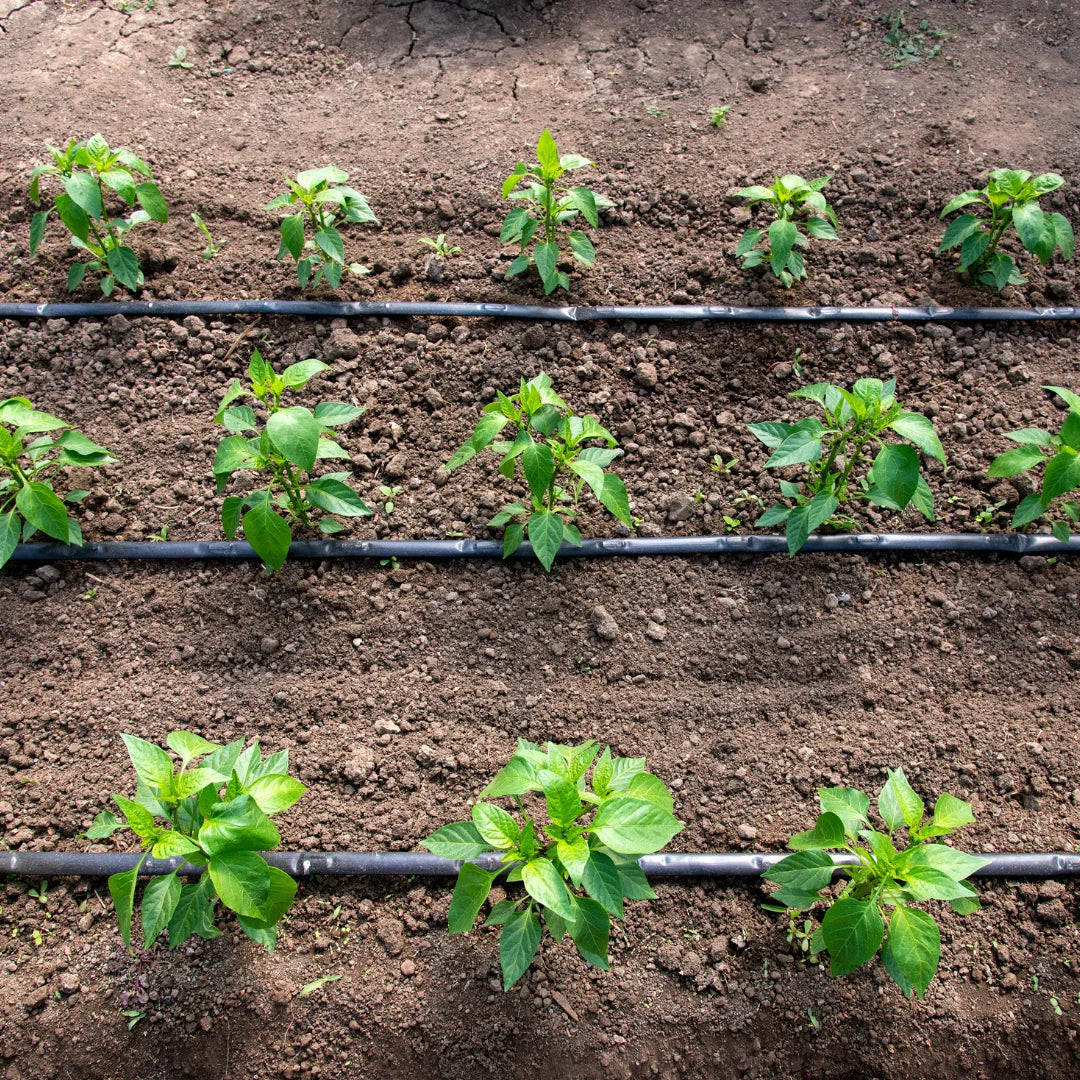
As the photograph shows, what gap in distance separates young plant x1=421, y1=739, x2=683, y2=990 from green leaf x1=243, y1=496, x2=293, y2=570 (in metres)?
1.03

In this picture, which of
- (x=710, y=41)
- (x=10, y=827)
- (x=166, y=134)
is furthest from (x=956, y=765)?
(x=166, y=134)

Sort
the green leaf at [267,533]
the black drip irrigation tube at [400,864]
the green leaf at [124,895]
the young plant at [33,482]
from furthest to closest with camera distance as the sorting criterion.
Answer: the young plant at [33,482]
the green leaf at [267,533]
the black drip irrigation tube at [400,864]
the green leaf at [124,895]

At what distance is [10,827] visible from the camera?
2.40 metres

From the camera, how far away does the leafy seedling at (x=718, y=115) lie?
4035 millimetres

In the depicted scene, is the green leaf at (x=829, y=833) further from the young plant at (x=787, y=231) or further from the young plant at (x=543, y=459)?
the young plant at (x=787, y=231)

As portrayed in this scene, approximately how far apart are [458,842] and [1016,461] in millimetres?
2226

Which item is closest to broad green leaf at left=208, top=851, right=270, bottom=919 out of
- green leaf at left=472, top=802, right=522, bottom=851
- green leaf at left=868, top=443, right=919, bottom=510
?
green leaf at left=472, top=802, right=522, bottom=851

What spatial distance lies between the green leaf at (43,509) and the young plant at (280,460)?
531 millimetres

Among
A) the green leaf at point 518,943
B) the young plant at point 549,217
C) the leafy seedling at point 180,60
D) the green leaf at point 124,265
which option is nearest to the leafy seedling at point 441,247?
the young plant at point 549,217

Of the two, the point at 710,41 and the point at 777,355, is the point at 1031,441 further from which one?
the point at 710,41

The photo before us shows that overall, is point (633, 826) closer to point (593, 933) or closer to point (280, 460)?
point (593, 933)

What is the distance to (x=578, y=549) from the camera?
286 centimetres

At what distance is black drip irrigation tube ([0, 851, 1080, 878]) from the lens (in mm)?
2299

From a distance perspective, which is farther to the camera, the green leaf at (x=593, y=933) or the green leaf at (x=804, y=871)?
the green leaf at (x=804, y=871)
